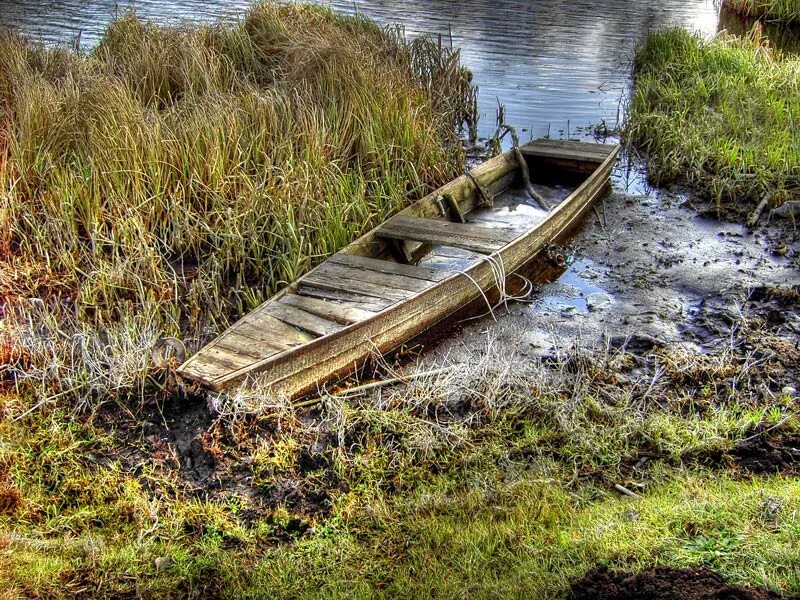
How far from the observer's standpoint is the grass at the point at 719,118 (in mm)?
8125

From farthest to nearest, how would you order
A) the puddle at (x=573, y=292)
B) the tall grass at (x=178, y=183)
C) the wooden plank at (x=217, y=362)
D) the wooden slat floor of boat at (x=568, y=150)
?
1. the wooden slat floor of boat at (x=568, y=150)
2. the puddle at (x=573, y=292)
3. the tall grass at (x=178, y=183)
4. the wooden plank at (x=217, y=362)

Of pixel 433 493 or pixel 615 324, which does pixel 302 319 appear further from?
pixel 615 324

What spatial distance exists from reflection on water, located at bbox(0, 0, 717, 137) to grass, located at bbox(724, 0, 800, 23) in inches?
23.9

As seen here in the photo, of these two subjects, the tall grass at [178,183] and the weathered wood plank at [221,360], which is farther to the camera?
the tall grass at [178,183]

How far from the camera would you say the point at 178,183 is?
6.15 m

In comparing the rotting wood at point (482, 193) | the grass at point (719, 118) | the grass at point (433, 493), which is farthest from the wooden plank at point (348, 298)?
the grass at point (719, 118)

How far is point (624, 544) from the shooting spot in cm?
328

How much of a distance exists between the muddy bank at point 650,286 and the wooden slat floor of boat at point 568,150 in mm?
572

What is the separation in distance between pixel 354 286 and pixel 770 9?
15273mm

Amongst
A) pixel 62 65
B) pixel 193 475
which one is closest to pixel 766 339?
pixel 193 475

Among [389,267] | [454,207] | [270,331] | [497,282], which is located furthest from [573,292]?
[270,331]

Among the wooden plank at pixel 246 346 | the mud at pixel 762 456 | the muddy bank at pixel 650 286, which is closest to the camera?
the mud at pixel 762 456

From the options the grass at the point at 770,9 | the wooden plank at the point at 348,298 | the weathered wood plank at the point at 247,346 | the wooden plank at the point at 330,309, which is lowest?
the weathered wood plank at the point at 247,346

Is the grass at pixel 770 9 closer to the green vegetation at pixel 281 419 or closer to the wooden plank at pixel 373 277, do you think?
the green vegetation at pixel 281 419
